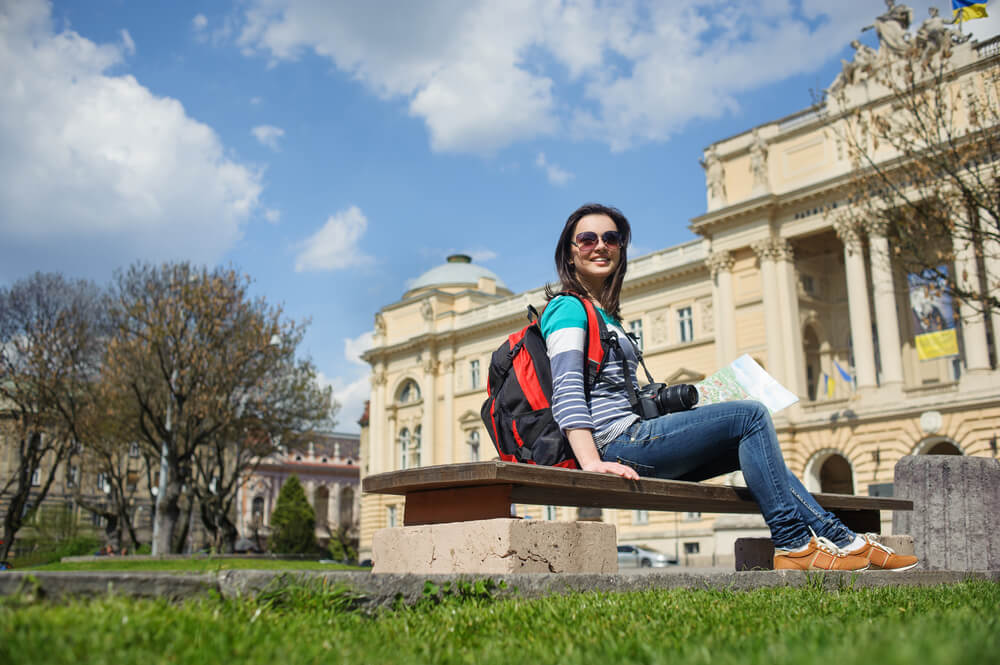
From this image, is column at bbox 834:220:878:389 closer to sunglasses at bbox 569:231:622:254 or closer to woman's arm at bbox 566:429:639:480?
sunglasses at bbox 569:231:622:254

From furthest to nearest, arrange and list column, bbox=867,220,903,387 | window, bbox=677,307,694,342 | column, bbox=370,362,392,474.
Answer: column, bbox=370,362,392,474
window, bbox=677,307,694,342
column, bbox=867,220,903,387

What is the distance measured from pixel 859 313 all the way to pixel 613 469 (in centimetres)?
3056

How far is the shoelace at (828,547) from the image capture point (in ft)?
15.7

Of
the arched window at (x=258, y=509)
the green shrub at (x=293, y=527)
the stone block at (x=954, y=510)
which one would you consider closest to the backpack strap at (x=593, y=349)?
the stone block at (x=954, y=510)

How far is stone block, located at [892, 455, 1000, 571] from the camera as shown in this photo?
7625 mm

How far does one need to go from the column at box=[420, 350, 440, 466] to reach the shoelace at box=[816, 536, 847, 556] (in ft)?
155

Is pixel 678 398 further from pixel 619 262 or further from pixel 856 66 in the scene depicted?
pixel 856 66

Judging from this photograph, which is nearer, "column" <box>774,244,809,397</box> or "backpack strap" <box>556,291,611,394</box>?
"backpack strap" <box>556,291,611,394</box>

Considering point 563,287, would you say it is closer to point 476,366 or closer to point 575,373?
point 575,373

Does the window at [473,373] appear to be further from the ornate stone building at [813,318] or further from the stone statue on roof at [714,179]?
the stone statue on roof at [714,179]

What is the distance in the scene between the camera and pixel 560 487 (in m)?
4.28

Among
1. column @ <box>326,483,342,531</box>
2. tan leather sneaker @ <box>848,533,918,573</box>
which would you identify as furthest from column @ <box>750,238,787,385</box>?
column @ <box>326,483,342,531</box>

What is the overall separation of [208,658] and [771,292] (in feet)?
110

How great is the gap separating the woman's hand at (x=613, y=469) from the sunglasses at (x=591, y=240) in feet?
4.86
